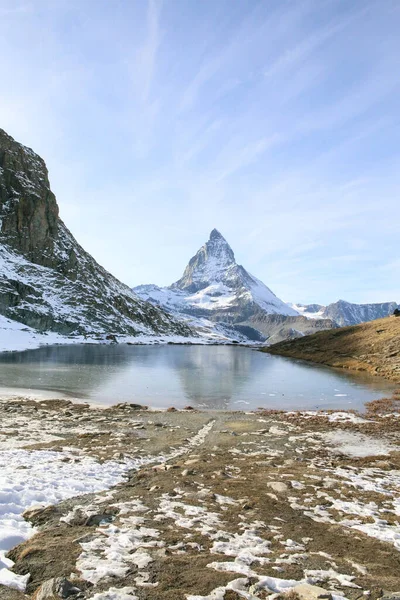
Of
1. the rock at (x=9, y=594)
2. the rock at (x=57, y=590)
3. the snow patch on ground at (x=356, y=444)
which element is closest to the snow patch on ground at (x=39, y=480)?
the rock at (x=9, y=594)

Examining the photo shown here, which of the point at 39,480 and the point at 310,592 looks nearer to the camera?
the point at 310,592

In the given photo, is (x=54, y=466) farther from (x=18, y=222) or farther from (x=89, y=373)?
(x=18, y=222)

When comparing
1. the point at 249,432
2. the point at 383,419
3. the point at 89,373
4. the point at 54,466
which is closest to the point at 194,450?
the point at 249,432

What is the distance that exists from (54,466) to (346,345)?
84248mm

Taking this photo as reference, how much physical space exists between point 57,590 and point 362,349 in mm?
80851

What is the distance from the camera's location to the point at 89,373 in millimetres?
55938

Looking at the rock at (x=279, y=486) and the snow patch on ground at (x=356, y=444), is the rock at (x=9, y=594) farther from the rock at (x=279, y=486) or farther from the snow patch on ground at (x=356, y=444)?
the snow patch on ground at (x=356, y=444)

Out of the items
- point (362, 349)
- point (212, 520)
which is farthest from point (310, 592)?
point (362, 349)

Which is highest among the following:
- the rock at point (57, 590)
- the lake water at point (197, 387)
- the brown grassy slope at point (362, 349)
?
the brown grassy slope at point (362, 349)

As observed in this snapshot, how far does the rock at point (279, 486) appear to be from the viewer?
1243cm

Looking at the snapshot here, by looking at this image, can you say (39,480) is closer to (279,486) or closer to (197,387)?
(279,486)

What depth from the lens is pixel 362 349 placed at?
255ft

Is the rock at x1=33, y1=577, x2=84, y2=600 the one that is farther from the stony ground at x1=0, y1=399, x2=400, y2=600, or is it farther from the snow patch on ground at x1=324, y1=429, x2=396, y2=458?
the snow patch on ground at x1=324, y1=429, x2=396, y2=458

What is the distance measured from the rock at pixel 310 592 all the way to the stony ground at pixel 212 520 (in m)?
0.02
